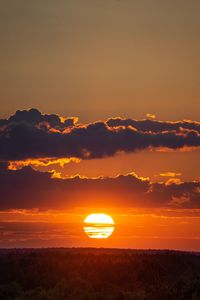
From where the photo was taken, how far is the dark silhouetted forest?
53.6 metres

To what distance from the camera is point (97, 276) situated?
6662 cm

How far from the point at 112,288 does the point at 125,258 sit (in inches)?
534

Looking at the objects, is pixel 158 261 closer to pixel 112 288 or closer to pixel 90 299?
pixel 112 288

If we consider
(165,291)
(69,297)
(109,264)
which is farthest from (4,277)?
(165,291)

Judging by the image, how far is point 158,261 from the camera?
242ft

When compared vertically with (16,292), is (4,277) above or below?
above

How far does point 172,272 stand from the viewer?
70.7 m

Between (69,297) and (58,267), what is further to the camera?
(58,267)

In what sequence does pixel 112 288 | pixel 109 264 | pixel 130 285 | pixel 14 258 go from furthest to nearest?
1. pixel 14 258
2. pixel 109 264
3. pixel 130 285
4. pixel 112 288

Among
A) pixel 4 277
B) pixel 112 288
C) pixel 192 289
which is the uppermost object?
pixel 4 277

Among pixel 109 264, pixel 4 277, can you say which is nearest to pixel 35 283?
pixel 4 277

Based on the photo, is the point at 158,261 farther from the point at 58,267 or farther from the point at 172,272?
the point at 58,267

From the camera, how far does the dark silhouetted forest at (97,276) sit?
5356 centimetres

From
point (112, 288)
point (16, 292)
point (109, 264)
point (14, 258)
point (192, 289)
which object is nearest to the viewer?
point (192, 289)
